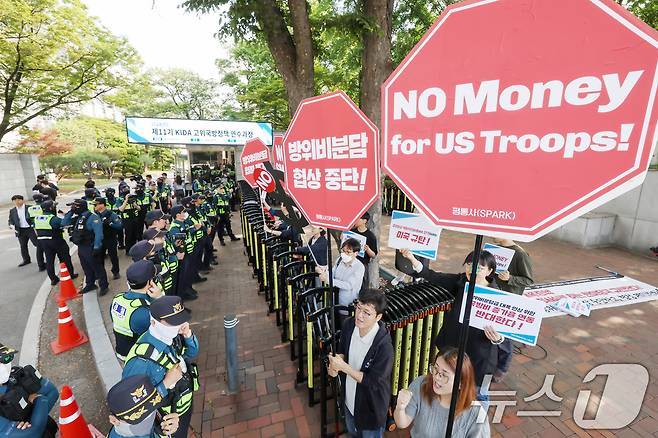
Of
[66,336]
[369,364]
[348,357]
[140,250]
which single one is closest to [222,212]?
[66,336]

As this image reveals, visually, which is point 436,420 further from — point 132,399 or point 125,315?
point 125,315

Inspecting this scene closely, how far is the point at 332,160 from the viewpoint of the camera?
250cm

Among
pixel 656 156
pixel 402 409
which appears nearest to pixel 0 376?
pixel 402 409

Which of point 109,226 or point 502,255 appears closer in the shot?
point 502,255

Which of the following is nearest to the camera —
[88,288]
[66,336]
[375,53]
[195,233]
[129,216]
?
[375,53]

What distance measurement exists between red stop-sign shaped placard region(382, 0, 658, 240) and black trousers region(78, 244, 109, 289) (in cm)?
705

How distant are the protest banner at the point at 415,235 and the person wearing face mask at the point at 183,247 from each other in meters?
4.06

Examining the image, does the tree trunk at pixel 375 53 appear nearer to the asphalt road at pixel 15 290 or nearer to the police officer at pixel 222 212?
the police officer at pixel 222 212

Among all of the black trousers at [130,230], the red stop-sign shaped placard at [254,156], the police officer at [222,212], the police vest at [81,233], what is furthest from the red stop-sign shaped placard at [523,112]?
the black trousers at [130,230]

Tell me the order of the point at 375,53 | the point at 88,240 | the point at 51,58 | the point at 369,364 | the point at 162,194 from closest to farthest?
the point at 369,364 → the point at 375,53 → the point at 88,240 → the point at 162,194 → the point at 51,58

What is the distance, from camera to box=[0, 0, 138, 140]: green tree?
50.5 ft

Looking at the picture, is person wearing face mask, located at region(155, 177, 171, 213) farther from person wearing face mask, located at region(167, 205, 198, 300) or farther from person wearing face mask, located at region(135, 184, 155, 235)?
person wearing face mask, located at region(167, 205, 198, 300)

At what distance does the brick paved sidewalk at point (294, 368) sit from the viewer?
3.42 meters

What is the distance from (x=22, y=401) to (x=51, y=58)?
21778 mm
